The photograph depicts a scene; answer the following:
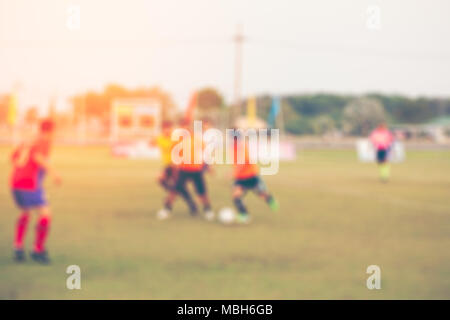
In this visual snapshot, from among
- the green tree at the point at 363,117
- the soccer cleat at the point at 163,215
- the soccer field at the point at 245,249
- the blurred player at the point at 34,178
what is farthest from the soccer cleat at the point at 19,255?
the green tree at the point at 363,117

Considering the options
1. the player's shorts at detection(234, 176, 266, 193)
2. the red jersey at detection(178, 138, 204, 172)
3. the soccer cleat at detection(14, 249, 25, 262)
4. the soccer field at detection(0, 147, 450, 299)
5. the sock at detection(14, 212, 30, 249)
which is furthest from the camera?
the red jersey at detection(178, 138, 204, 172)

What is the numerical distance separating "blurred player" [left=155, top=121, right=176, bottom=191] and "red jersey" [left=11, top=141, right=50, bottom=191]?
4.36 meters

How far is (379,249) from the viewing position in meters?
8.25

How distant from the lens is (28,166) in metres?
7.19

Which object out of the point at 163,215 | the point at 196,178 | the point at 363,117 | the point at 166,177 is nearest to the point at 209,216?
the point at 196,178

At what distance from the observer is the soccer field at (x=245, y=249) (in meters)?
6.03

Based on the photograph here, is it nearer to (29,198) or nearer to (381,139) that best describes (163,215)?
(29,198)

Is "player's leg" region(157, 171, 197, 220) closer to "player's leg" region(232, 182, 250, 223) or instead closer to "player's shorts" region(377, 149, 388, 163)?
"player's leg" region(232, 182, 250, 223)

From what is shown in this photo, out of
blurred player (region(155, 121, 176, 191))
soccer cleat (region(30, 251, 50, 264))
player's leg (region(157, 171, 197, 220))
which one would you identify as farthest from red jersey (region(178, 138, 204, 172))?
soccer cleat (region(30, 251, 50, 264))

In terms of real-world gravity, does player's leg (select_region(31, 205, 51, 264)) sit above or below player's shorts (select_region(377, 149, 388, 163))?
below

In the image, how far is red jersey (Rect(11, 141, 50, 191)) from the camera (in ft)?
23.4

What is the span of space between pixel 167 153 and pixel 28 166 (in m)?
4.98

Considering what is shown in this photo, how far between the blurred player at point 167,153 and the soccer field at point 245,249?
0.67 metres
